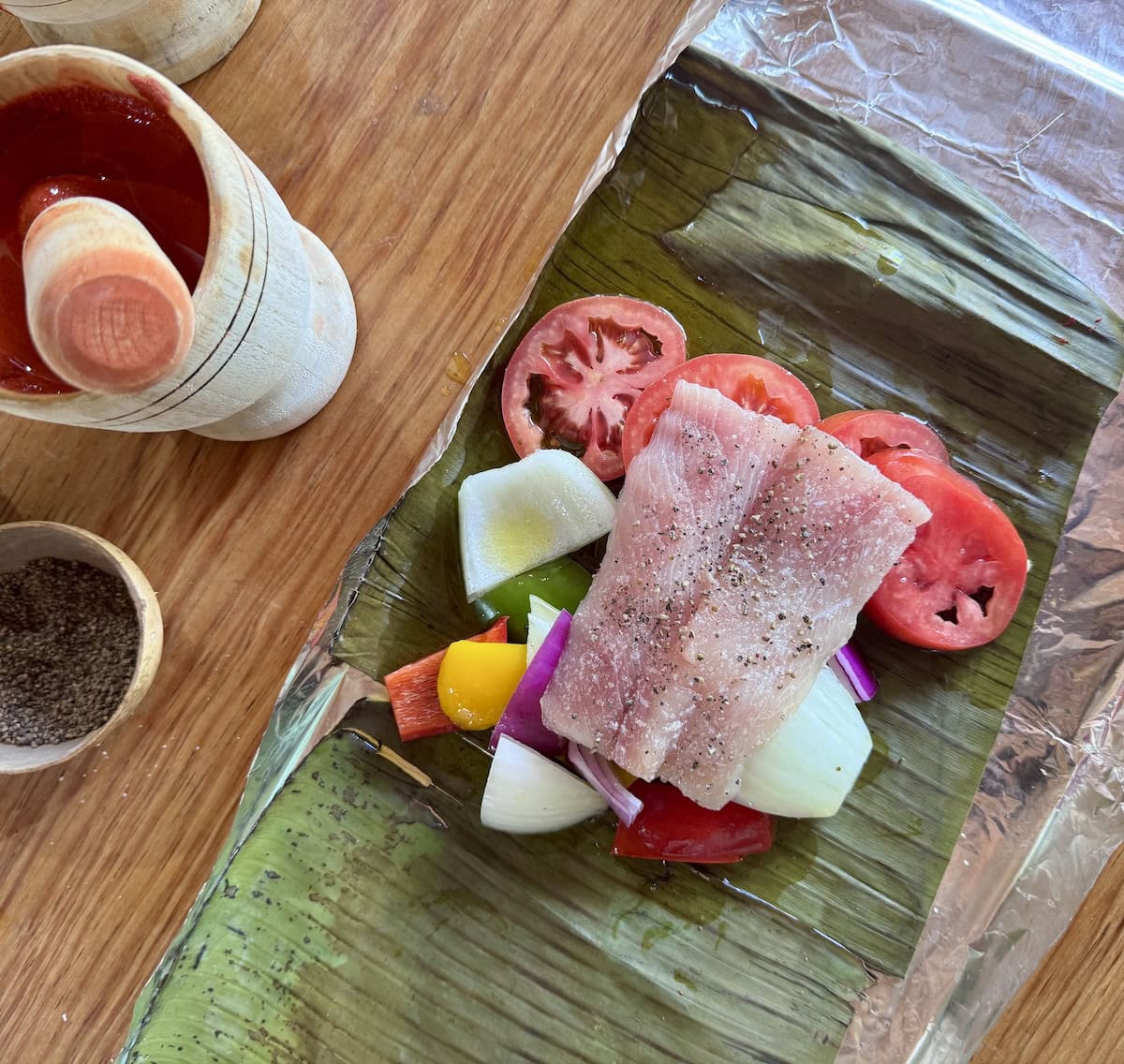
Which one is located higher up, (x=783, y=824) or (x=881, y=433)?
(x=881, y=433)

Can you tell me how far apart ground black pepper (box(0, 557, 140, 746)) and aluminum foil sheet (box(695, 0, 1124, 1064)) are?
1425mm

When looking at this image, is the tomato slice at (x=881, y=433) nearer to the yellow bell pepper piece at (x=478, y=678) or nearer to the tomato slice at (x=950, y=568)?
the tomato slice at (x=950, y=568)

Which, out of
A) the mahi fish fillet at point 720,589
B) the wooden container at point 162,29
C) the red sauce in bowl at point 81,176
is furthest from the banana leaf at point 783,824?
the wooden container at point 162,29

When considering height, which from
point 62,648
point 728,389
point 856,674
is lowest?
point 62,648

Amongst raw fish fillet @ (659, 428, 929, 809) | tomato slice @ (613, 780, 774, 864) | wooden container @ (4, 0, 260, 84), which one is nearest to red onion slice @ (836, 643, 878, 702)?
raw fish fillet @ (659, 428, 929, 809)

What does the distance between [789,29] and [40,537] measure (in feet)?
5.53

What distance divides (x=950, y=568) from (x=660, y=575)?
1.68 ft

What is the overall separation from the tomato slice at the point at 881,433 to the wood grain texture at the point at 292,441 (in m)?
0.63

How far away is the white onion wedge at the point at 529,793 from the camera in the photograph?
1.35m

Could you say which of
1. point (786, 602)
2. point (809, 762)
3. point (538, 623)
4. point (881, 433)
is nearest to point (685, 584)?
point (786, 602)

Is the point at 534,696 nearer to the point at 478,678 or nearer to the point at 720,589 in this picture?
the point at 478,678

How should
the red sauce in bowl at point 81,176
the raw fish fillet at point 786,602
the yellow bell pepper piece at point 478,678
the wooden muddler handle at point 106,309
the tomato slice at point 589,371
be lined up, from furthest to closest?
the tomato slice at point 589,371
the yellow bell pepper piece at point 478,678
the raw fish fillet at point 786,602
the red sauce in bowl at point 81,176
the wooden muddler handle at point 106,309

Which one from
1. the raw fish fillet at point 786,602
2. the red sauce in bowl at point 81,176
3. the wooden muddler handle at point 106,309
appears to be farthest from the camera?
the raw fish fillet at point 786,602

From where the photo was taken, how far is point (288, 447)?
1.55m
